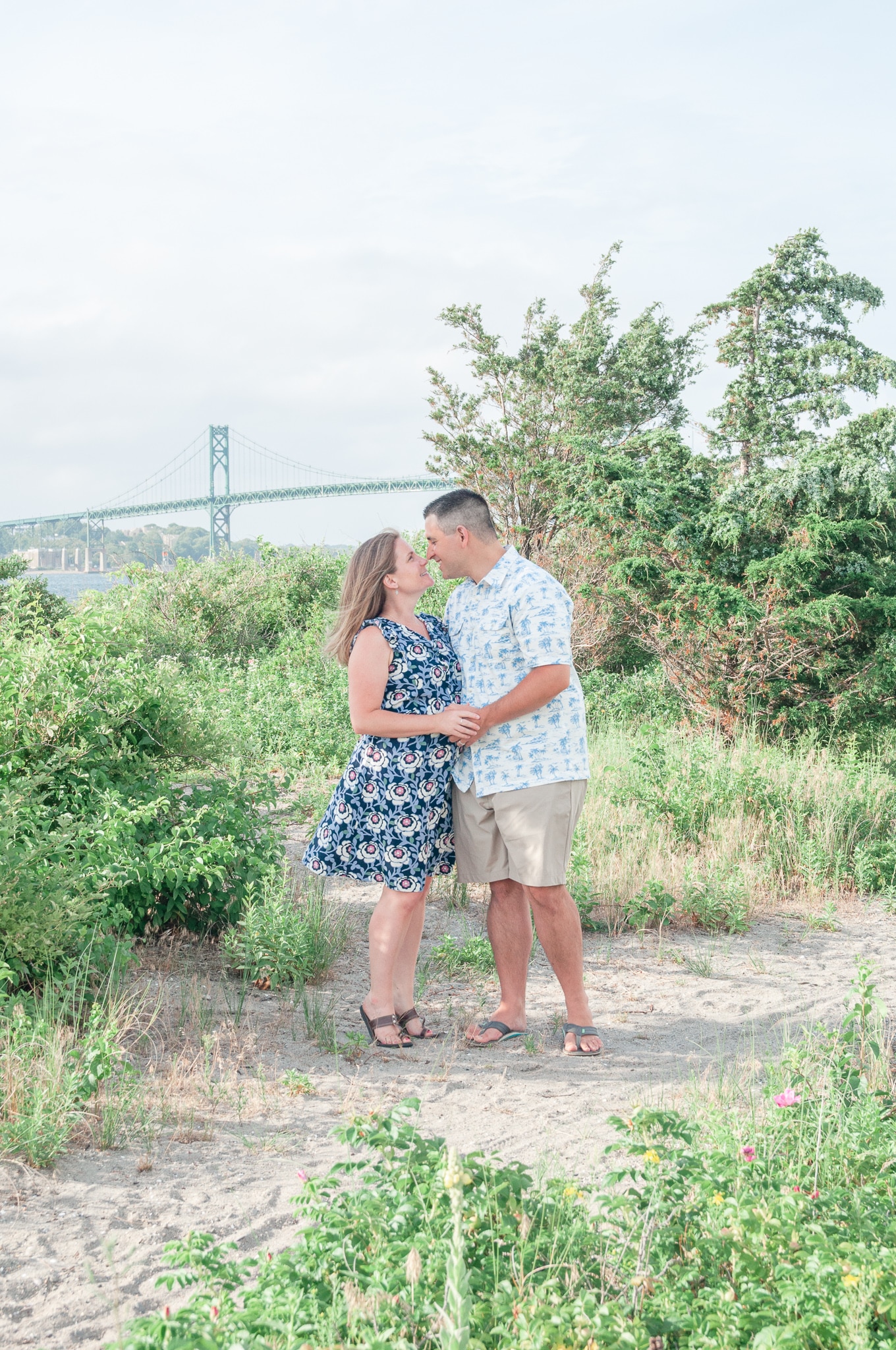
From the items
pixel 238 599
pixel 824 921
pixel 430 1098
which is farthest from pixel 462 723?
pixel 238 599

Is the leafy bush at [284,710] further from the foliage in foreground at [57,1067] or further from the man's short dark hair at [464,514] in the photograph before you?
the man's short dark hair at [464,514]

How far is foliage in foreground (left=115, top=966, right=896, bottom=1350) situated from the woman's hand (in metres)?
1.39

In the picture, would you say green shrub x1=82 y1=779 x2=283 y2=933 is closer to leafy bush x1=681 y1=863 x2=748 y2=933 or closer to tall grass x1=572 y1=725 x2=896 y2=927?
tall grass x1=572 y1=725 x2=896 y2=927

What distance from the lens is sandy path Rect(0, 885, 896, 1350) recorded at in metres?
2.35

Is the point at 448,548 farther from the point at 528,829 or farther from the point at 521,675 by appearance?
the point at 528,829

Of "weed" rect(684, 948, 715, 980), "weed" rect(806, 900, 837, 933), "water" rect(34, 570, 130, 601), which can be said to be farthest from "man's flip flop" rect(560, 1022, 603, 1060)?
"water" rect(34, 570, 130, 601)

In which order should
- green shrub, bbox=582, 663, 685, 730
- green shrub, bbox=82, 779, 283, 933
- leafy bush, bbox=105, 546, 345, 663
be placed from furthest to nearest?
leafy bush, bbox=105, 546, 345, 663, green shrub, bbox=582, 663, 685, 730, green shrub, bbox=82, 779, 283, 933

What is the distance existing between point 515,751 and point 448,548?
0.77m

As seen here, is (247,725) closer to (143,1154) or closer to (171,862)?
(171,862)

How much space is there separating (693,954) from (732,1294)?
3164 mm

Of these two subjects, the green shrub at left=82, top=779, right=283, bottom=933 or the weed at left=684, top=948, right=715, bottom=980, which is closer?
the green shrub at left=82, top=779, right=283, bottom=933

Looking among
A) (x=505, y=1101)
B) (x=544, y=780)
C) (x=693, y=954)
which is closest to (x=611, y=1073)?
(x=505, y=1101)

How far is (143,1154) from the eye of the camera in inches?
114

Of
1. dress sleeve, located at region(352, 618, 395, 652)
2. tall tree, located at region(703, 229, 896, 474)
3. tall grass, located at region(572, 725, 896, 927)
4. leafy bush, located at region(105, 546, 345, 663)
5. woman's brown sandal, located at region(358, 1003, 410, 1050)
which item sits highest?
tall tree, located at region(703, 229, 896, 474)
